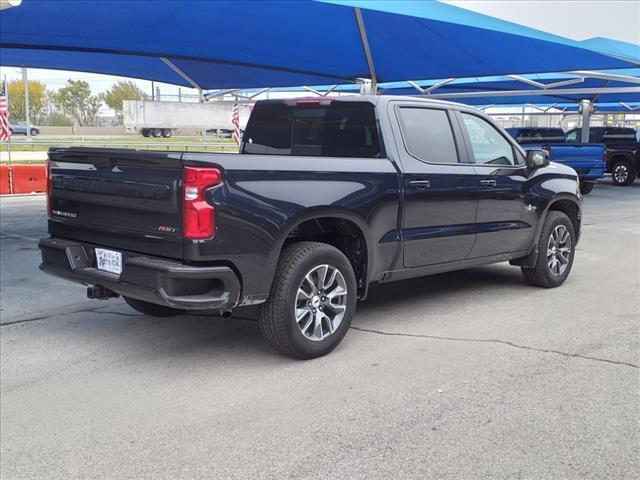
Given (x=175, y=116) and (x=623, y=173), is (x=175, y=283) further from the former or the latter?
(x=175, y=116)

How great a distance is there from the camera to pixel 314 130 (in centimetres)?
595

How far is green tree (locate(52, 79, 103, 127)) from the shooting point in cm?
7275

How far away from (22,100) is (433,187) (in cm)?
7486

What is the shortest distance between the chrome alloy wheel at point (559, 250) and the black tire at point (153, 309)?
3988mm

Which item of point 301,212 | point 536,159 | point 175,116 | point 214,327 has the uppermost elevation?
point 175,116

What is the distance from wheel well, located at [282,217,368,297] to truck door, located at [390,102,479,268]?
45 centimetres

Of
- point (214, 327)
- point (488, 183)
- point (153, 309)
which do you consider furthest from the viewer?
point (488, 183)

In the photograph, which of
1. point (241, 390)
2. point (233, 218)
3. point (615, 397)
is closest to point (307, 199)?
point (233, 218)

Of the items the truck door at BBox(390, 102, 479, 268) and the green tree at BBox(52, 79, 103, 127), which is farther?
the green tree at BBox(52, 79, 103, 127)

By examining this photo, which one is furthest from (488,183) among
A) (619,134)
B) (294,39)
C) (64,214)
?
(619,134)

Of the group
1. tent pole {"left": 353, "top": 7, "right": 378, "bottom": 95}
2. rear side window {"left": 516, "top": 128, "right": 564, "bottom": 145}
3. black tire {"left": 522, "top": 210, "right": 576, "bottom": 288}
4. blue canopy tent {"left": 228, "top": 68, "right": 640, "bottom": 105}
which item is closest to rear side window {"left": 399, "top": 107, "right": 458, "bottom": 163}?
black tire {"left": 522, "top": 210, "right": 576, "bottom": 288}

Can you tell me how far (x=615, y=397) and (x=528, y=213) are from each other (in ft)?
9.57

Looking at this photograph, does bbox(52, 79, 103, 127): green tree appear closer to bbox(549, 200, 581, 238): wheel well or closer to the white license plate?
bbox(549, 200, 581, 238): wheel well

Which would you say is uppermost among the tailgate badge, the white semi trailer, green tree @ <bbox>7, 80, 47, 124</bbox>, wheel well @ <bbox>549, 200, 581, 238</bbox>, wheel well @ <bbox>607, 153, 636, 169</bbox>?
green tree @ <bbox>7, 80, 47, 124</bbox>
